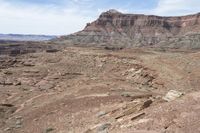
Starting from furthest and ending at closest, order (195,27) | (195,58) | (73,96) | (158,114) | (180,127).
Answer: (195,27)
(195,58)
(73,96)
(158,114)
(180,127)

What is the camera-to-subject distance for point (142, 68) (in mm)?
29094

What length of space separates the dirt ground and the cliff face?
12171cm

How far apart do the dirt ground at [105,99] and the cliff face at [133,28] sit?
12171cm

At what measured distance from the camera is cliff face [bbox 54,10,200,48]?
524 ft

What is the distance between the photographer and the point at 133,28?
565 ft

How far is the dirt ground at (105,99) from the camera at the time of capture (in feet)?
45.2

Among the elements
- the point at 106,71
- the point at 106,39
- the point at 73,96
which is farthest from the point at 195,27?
the point at 73,96

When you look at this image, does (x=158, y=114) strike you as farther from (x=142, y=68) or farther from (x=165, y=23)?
(x=165, y=23)

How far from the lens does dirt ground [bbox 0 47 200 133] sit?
13789mm

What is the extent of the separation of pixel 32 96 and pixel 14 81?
7.89m

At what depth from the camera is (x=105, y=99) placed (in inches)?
774

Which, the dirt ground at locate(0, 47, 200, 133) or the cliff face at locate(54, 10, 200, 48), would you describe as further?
the cliff face at locate(54, 10, 200, 48)

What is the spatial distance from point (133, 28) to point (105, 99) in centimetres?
15419

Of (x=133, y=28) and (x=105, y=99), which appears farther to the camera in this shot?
(x=133, y=28)
